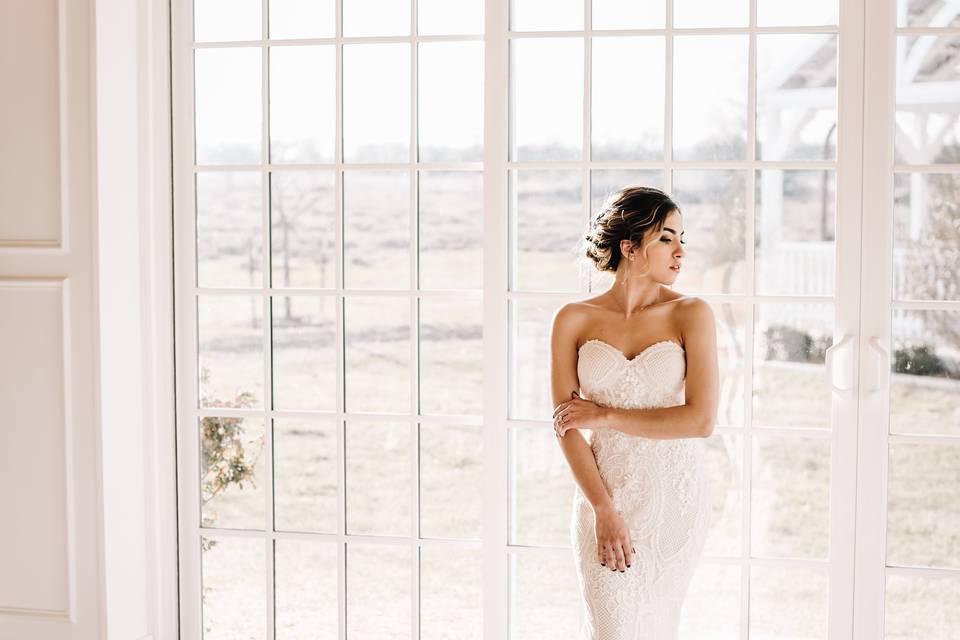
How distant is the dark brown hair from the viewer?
102 inches

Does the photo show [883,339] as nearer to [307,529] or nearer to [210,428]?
[307,529]

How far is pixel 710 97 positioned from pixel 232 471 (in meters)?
1.96

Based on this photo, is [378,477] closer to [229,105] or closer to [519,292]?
[519,292]

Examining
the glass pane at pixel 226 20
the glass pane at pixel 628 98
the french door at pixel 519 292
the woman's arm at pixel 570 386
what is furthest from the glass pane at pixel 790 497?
the glass pane at pixel 226 20

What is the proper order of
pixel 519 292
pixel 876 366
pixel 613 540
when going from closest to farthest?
pixel 613 540 → pixel 876 366 → pixel 519 292

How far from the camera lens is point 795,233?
3.07 meters

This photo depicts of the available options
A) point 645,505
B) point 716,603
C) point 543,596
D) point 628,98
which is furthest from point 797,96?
point 543,596

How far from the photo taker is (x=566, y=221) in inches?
125

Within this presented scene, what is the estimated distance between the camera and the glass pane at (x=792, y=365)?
3.06m

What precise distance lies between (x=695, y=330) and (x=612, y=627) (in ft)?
2.53

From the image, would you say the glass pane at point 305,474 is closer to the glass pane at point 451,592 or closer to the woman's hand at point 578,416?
the glass pane at point 451,592

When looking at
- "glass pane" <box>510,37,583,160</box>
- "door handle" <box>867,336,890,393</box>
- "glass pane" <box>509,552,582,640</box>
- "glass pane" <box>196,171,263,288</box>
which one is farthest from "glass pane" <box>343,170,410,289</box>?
"door handle" <box>867,336,890,393</box>

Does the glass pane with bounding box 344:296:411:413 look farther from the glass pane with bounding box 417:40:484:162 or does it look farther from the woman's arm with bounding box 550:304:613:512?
the woman's arm with bounding box 550:304:613:512

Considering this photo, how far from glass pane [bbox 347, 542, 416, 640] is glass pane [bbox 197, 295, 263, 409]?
616 millimetres
